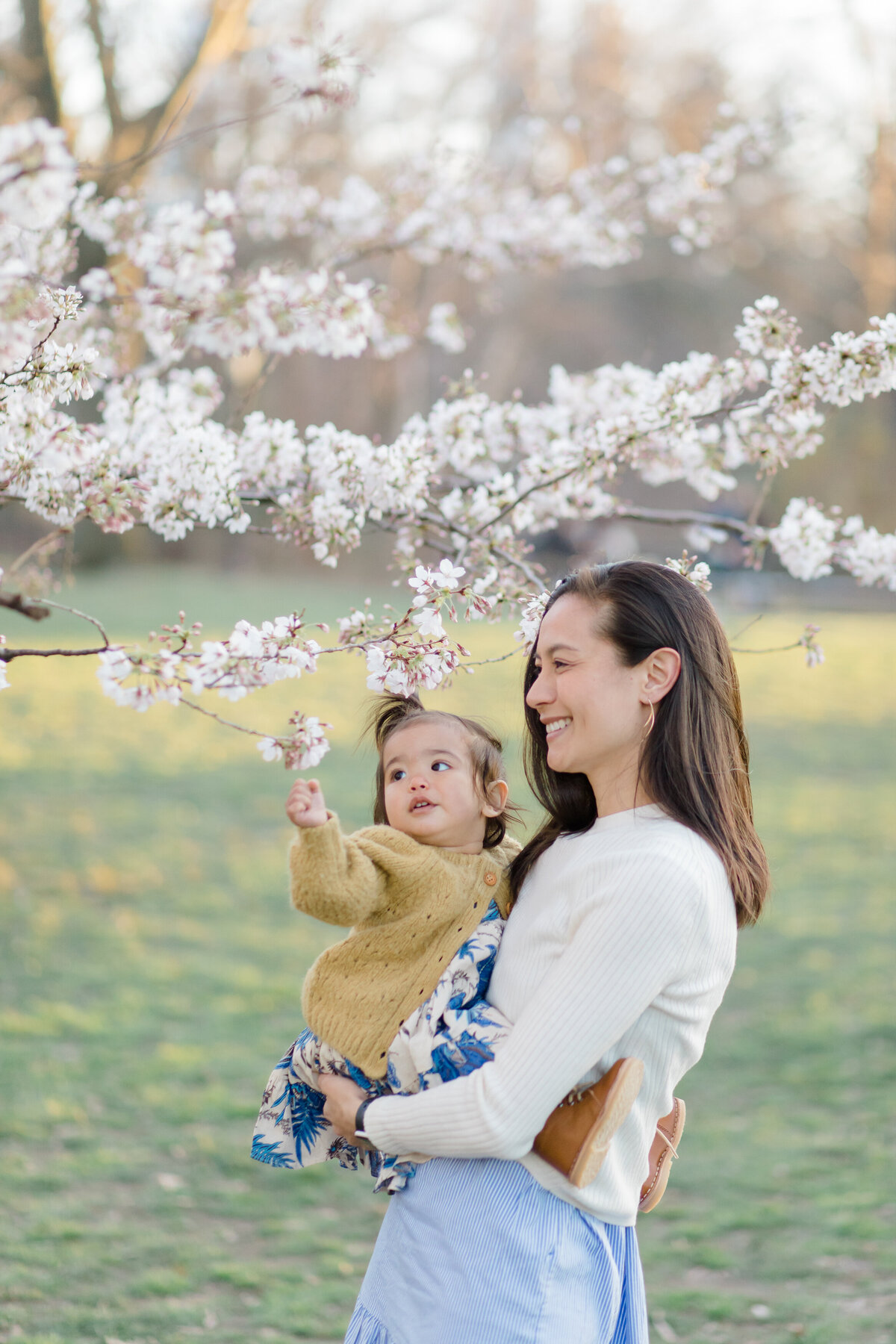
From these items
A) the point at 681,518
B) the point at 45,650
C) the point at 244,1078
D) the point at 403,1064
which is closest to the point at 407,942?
the point at 403,1064

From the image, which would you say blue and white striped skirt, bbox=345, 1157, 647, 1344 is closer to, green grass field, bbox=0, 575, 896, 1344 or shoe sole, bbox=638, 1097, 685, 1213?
green grass field, bbox=0, 575, 896, 1344

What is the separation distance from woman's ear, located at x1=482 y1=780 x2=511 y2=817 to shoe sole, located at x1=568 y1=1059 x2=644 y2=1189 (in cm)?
56

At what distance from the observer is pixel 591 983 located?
1736mm

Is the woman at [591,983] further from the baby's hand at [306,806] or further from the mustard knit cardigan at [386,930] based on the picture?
the baby's hand at [306,806]

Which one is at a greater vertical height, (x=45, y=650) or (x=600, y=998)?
(x=45, y=650)

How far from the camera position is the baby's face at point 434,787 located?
216 centimetres

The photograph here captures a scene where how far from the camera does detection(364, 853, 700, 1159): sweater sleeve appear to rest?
5.68ft

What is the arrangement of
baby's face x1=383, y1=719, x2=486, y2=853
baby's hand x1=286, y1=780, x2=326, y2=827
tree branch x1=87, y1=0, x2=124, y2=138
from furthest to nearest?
1. tree branch x1=87, y1=0, x2=124, y2=138
2. baby's face x1=383, y1=719, x2=486, y2=853
3. baby's hand x1=286, y1=780, x2=326, y2=827

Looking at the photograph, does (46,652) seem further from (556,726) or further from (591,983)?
(591,983)

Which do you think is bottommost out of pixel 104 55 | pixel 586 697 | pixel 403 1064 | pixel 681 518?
pixel 403 1064

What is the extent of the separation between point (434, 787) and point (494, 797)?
0.12m

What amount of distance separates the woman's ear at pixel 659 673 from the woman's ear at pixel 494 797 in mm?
356

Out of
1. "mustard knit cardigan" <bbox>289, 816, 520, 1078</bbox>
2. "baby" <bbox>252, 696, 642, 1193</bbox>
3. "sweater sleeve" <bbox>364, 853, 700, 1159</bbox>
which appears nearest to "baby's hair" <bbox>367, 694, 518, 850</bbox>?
"baby" <bbox>252, 696, 642, 1193</bbox>

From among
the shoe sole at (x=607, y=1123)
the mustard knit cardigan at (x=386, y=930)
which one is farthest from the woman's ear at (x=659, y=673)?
the shoe sole at (x=607, y=1123)
